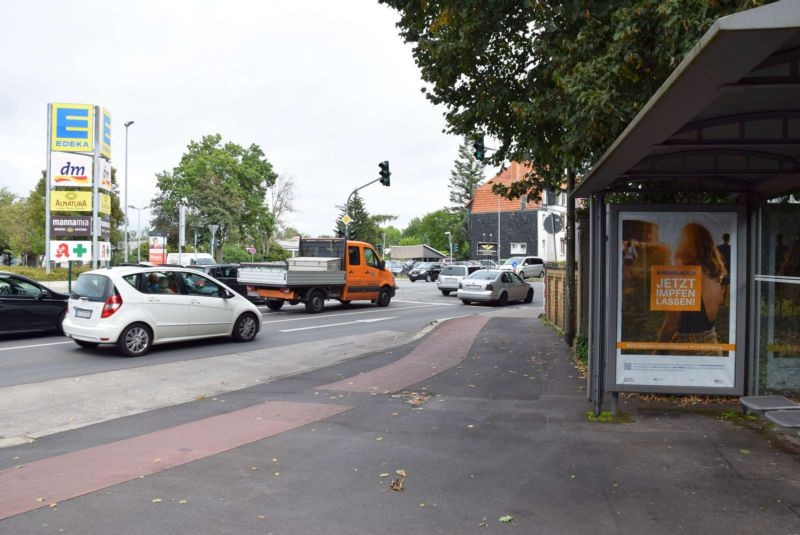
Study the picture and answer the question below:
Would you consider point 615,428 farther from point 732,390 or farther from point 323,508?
point 323,508

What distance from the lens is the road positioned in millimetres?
7469

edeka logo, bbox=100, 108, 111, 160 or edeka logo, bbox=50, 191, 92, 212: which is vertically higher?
edeka logo, bbox=100, 108, 111, 160

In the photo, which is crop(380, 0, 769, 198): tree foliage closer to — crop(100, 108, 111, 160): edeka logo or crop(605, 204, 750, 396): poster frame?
crop(605, 204, 750, 396): poster frame

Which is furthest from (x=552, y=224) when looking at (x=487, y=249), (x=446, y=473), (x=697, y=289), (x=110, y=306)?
(x=487, y=249)

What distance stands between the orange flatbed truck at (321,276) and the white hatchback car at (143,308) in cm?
699

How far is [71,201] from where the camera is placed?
3638 centimetres

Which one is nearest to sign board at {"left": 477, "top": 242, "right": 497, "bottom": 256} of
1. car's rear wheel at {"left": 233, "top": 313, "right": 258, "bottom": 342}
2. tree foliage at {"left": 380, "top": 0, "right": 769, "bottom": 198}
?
tree foliage at {"left": 380, "top": 0, "right": 769, "bottom": 198}

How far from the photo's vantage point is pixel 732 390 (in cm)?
647

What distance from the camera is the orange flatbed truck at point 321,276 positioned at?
66.0ft

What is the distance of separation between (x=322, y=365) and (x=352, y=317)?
8.75 meters

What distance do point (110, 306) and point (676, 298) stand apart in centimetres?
893

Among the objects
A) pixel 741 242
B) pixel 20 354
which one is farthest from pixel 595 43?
pixel 20 354

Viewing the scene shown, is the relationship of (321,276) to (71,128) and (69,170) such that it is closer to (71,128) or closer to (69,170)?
(69,170)

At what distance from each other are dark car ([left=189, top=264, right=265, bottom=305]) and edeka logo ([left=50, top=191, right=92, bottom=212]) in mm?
18312
